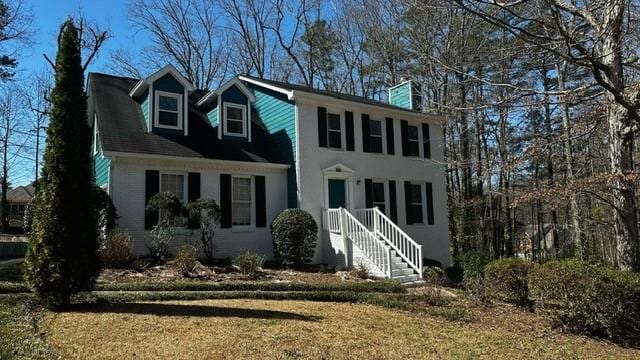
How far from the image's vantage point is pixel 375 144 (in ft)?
58.0

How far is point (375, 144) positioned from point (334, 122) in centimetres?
205

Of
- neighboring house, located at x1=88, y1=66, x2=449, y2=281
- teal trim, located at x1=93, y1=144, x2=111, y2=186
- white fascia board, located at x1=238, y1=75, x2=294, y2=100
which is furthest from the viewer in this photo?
white fascia board, located at x1=238, y1=75, x2=294, y2=100

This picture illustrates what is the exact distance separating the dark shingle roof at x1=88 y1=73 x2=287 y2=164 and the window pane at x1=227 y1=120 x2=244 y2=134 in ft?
1.48

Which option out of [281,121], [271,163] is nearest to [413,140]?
[281,121]

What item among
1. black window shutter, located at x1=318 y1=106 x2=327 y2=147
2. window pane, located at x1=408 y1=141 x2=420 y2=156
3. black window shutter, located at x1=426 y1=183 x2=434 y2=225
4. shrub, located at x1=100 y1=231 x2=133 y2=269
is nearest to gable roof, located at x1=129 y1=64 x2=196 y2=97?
black window shutter, located at x1=318 y1=106 x2=327 y2=147

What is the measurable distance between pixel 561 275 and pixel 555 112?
52.9ft

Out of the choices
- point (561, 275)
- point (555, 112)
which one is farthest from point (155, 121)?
point (555, 112)

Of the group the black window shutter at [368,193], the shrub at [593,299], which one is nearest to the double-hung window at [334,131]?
the black window shutter at [368,193]

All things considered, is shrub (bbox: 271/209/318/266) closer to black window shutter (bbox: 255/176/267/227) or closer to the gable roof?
black window shutter (bbox: 255/176/267/227)

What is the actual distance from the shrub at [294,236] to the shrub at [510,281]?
559cm

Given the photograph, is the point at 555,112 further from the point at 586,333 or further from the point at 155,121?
the point at 155,121

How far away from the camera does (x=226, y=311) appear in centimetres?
746

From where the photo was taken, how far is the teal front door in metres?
16.2

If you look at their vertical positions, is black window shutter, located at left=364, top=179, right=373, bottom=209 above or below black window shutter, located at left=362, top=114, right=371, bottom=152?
below
